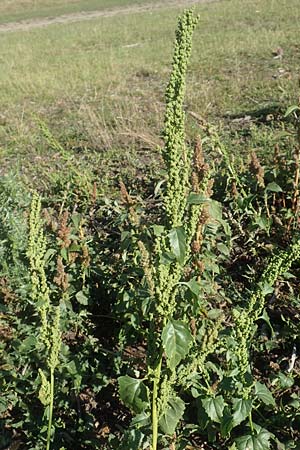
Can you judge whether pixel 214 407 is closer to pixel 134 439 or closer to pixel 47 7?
pixel 134 439

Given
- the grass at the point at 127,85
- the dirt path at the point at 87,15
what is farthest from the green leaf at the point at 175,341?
the dirt path at the point at 87,15

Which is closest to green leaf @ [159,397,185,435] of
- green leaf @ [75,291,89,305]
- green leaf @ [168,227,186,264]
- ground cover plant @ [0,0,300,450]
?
ground cover plant @ [0,0,300,450]

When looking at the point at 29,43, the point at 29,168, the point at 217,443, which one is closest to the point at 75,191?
the point at 29,168

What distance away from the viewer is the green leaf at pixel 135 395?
202 cm

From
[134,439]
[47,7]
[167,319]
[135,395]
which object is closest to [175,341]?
[167,319]

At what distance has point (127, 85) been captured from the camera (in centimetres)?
941

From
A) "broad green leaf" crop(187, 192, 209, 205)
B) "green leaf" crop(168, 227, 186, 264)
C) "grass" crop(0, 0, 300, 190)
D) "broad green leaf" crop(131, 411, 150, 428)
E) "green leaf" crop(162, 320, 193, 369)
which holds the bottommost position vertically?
"broad green leaf" crop(131, 411, 150, 428)

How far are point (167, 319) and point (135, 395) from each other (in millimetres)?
361

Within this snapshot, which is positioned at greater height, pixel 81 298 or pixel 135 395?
pixel 135 395

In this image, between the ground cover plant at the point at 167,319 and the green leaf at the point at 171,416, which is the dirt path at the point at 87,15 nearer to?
the ground cover plant at the point at 167,319

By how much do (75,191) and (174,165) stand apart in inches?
123

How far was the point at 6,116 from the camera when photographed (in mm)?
8141

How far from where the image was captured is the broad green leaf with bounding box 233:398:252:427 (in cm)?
216

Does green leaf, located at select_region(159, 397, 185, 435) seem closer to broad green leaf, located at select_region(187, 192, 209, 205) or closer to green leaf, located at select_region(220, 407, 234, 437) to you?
green leaf, located at select_region(220, 407, 234, 437)
